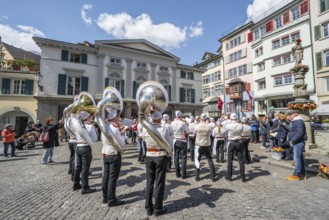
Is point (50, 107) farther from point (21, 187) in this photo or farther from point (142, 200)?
point (142, 200)

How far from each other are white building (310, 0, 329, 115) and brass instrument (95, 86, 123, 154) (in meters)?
23.2

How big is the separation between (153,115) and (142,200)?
6.80ft

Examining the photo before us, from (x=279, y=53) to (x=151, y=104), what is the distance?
1067 inches

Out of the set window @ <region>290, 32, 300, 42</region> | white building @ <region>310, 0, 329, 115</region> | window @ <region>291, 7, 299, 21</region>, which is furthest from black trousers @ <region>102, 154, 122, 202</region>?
window @ <region>291, 7, 299, 21</region>

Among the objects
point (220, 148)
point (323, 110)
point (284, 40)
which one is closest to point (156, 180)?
point (220, 148)

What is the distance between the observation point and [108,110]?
14.2 ft

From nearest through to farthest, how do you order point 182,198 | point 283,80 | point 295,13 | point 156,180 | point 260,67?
point 156,180 < point 182,198 < point 295,13 < point 283,80 < point 260,67

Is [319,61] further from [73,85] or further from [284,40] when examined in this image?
[73,85]

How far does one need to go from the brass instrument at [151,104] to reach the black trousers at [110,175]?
1.14 m

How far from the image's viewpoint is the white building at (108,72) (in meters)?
20.0

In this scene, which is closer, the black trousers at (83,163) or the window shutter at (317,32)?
the black trousers at (83,163)

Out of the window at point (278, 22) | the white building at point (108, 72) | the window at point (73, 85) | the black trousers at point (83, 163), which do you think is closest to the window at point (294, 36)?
the window at point (278, 22)

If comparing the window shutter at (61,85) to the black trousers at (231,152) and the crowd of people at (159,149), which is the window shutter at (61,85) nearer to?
the crowd of people at (159,149)

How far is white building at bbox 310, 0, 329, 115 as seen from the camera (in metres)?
19.7
